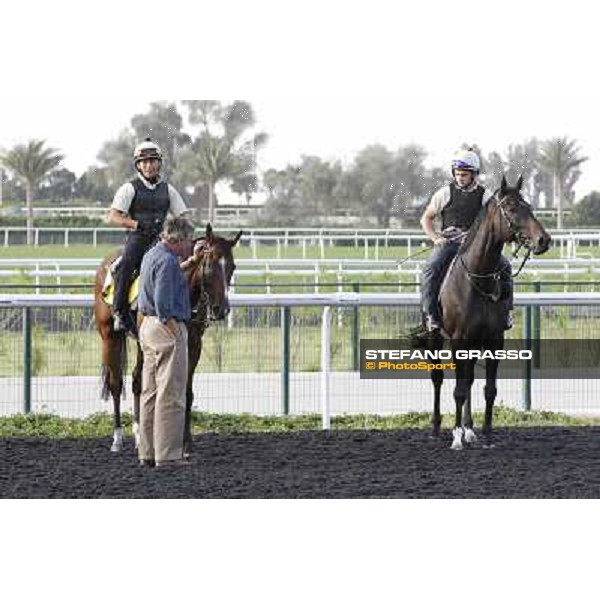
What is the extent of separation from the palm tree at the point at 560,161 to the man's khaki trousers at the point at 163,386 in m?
25.0

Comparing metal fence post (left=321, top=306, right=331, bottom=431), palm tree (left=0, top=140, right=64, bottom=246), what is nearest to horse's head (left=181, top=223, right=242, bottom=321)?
metal fence post (left=321, top=306, right=331, bottom=431)

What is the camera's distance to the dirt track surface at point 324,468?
8109mm

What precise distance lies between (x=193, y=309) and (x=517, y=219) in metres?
2.11

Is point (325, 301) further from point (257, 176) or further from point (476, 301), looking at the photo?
point (257, 176)

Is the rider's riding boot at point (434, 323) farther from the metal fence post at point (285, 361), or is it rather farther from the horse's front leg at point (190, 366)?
the metal fence post at point (285, 361)

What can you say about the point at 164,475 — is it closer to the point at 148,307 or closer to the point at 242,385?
the point at 148,307

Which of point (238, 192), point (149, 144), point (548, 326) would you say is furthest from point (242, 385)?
point (238, 192)

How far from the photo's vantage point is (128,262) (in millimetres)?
9352

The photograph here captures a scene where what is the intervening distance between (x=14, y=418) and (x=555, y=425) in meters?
4.21

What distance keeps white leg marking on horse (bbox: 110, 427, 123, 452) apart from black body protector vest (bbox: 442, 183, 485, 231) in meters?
2.66

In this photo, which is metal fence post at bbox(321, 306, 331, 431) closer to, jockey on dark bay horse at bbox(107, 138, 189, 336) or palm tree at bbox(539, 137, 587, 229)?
jockey on dark bay horse at bbox(107, 138, 189, 336)

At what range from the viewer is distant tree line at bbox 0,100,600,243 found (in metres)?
35.3

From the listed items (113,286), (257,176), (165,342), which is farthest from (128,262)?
(257,176)

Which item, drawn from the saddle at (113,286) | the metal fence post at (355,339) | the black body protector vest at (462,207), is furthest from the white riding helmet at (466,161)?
the metal fence post at (355,339)
